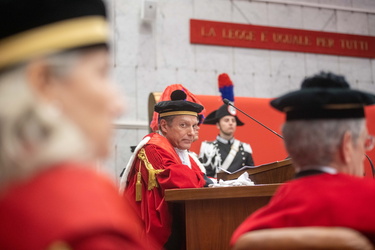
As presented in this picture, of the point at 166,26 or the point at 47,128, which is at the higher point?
the point at 166,26

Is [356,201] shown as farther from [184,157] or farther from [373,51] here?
[373,51]

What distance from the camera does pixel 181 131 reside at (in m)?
4.19

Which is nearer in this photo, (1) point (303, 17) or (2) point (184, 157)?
(2) point (184, 157)

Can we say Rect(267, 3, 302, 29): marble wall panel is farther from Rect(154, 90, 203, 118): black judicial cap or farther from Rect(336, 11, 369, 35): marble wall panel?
Rect(154, 90, 203, 118): black judicial cap

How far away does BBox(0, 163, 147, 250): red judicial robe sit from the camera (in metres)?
0.74

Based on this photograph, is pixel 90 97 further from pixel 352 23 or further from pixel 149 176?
pixel 352 23

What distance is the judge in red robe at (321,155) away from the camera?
1308 millimetres

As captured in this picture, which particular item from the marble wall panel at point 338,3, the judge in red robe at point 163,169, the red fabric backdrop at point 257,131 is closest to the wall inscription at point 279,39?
the marble wall panel at point 338,3

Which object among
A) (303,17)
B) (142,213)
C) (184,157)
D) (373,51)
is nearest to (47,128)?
(142,213)

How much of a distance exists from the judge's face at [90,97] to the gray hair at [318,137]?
28.8 inches

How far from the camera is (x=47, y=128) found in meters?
0.79

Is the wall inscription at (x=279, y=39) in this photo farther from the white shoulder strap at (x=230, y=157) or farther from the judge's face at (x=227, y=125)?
the white shoulder strap at (x=230, y=157)

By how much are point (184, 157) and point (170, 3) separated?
4.26 m

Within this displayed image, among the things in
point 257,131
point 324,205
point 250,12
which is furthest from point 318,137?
point 250,12
